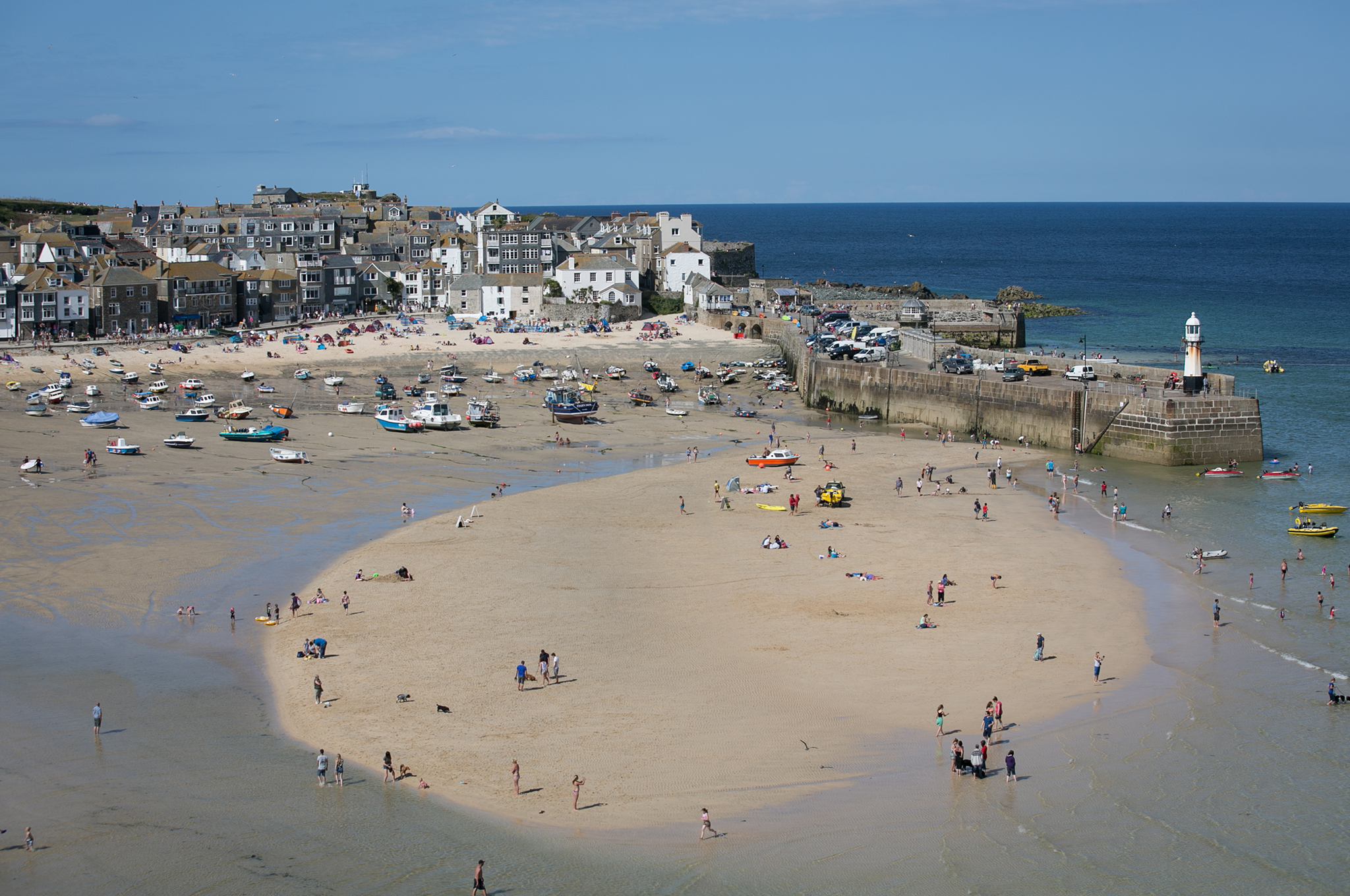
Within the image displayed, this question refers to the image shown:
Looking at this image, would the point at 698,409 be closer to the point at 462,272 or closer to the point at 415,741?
the point at 415,741

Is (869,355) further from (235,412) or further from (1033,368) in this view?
(235,412)

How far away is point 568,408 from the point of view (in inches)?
2154

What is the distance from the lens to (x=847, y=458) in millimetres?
46625

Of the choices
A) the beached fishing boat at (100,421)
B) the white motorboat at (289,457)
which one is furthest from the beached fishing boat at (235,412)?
the white motorboat at (289,457)

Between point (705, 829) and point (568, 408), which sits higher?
point (568, 408)

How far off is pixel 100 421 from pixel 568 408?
20145 millimetres

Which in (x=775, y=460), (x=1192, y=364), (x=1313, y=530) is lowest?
(x=1313, y=530)

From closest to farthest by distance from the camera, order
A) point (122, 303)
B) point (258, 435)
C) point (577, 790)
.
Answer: point (577, 790) → point (258, 435) → point (122, 303)

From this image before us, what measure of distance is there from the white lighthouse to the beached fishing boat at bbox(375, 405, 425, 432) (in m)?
32.4

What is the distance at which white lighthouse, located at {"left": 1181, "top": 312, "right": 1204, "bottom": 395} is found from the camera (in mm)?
46219

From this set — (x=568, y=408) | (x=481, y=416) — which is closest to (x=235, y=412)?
(x=481, y=416)

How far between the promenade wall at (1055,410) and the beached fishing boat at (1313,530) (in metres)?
10.8

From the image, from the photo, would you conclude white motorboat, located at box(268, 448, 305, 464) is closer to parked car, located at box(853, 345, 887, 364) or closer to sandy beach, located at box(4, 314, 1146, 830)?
sandy beach, located at box(4, 314, 1146, 830)

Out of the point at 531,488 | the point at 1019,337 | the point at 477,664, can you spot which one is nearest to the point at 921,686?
the point at 477,664
